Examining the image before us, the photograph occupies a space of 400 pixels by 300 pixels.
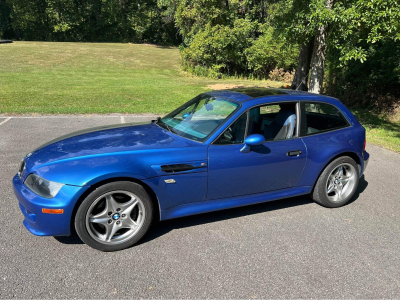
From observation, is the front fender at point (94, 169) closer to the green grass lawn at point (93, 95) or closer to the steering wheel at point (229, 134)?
the steering wheel at point (229, 134)

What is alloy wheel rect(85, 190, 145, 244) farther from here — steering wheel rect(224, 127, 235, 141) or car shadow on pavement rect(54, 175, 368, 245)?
steering wheel rect(224, 127, 235, 141)

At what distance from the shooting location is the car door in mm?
3545

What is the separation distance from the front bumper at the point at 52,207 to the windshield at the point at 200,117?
1.43 meters

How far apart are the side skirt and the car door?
6cm

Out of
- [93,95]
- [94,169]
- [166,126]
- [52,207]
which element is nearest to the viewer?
[52,207]

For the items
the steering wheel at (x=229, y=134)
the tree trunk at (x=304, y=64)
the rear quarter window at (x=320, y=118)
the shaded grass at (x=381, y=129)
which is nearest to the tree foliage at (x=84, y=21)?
the tree trunk at (x=304, y=64)

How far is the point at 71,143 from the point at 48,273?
1.43 meters

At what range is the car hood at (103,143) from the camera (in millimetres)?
3283

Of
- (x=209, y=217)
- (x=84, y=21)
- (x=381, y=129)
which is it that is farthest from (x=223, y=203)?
(x=84, y=21)

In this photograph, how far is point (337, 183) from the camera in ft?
14.6

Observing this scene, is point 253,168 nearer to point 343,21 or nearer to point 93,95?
point 343,21

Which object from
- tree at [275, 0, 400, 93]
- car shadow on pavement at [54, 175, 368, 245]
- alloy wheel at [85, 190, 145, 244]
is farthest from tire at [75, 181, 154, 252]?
tree at [275, 0, 400, 93]

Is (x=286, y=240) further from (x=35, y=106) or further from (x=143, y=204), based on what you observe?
(x=35, y=106)

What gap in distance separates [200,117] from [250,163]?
92 cm
